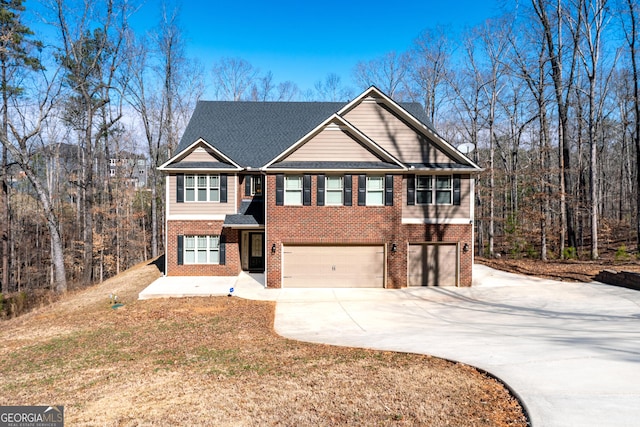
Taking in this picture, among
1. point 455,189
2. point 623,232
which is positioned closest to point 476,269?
point 455,189

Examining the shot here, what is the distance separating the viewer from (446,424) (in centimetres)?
445

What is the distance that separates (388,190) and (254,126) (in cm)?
975

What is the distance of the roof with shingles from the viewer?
17.8 m

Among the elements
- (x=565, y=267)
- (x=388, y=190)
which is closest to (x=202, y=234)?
(x=388, y=190)

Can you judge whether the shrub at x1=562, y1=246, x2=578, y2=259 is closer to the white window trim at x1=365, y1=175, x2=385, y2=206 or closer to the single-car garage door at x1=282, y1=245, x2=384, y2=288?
the single-car garage door at x1=282, y1=245, x2=384, y2=288

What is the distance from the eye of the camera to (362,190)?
14.2 m

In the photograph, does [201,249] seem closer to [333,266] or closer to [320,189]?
[333,266]

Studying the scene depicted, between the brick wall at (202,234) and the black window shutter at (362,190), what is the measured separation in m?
6.29

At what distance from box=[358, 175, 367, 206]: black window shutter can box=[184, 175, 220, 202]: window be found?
6789mm

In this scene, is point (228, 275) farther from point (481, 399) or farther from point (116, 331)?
point (481, 399)

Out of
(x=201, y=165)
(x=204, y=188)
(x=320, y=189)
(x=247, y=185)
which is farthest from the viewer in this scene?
(x=247, y=185)

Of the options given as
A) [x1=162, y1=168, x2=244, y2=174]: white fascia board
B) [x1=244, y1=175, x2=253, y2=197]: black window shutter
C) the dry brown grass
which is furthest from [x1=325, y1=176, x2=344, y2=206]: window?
the dry brown grass

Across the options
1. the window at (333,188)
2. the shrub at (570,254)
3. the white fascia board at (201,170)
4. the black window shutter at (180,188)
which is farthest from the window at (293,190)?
the shrub at (570,254)

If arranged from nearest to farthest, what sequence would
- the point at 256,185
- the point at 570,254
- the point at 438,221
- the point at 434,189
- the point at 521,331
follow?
the point at 521,331 < the point at 438,221 < the point at 434,189 < the point at 256,185 < the point at 570,254
